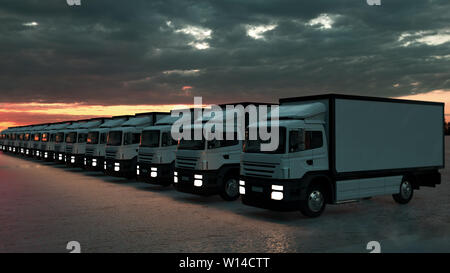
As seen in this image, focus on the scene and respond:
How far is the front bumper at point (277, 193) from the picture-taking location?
1054 centimetres

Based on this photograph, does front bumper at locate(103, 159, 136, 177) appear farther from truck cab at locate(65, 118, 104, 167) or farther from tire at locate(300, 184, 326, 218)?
tire at locate(300, 184, 326, 218)

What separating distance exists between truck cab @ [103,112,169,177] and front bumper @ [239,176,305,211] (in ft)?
34.0

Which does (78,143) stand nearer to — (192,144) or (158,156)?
(158,156)

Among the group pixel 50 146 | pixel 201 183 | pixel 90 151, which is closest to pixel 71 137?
pixel 90 151

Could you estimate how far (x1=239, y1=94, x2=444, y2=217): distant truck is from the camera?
35.2 feet

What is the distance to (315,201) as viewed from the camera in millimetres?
11234

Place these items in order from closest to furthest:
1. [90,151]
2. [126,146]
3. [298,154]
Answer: [298,154]
[126,146]
[90,151]

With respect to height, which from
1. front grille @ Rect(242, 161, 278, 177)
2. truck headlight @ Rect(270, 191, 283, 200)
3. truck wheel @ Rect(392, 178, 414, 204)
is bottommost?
truck wheel @ Rect(392, 178, 414, 204)

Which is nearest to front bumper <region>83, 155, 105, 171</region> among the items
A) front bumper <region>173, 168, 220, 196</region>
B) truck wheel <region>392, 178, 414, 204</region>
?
front bumper <region>173, 168, 220, 196</region>

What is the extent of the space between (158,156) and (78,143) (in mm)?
13820

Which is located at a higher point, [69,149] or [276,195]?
[69,149]

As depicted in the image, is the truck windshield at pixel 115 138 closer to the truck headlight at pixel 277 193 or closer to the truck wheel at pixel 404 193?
the truck headlight at pixel 277 193
